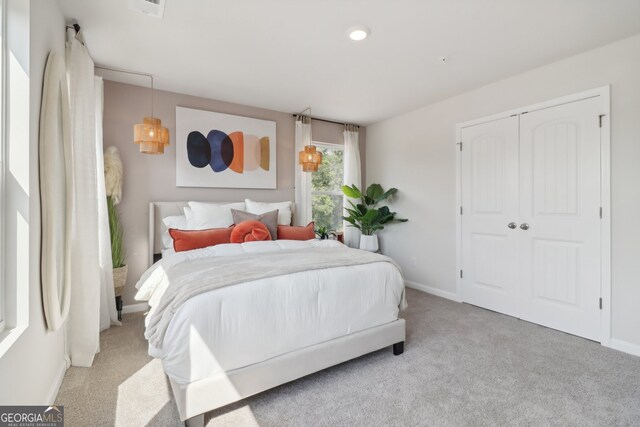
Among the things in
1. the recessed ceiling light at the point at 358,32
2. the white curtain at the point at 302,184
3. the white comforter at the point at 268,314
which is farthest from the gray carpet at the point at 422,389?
the recessed ceiling light at the point at 358,32

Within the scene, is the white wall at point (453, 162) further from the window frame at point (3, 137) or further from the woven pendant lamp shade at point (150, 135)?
the window frame at point (3, 137)

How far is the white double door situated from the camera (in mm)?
2703

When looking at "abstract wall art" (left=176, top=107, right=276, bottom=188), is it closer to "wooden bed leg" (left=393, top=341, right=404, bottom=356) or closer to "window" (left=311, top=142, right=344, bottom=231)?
"window" (left=311, top=142, right=344, bottom=231)

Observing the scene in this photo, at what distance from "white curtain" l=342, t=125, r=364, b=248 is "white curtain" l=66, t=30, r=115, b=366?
11.0 ft

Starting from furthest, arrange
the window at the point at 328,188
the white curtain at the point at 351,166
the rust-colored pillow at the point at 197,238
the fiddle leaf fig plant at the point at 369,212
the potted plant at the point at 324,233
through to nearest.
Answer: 1. the white curtain at the point at 351,166
2. the window at the point at 328,188
3. the fiddle leaf fig plant at the point at 369,212
4. the potted plant at the point at 324,233
5. the rust-colored pillow at the point at 197,238

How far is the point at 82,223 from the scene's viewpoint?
2234 mm

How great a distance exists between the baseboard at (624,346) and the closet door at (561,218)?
12 cm

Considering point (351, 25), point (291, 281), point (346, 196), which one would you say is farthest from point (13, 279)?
point (346, 196)

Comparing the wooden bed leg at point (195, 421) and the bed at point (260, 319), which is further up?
the bed at point (260, 319)

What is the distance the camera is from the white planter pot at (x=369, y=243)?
447 centimetres

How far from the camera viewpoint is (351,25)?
2264mm

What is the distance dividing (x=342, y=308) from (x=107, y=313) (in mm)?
2304

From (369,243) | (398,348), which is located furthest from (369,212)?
(398,348)

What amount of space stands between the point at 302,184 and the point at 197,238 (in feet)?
6.04
